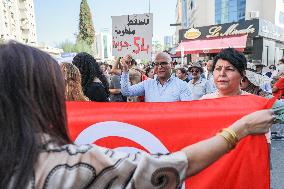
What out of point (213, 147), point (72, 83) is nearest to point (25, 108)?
point (213, 147)

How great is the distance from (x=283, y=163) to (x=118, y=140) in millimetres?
4163

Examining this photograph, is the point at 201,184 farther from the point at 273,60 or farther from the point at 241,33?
the point at 273,60

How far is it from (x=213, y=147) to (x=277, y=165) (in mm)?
4604

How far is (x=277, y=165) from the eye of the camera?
17.4ft

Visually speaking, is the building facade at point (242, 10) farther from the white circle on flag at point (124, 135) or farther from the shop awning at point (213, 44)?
the white circle on flag at point (124, 135)

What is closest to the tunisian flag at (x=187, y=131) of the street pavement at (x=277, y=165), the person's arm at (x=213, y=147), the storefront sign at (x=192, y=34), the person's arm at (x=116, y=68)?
the person's arm at (x=213, y=147)

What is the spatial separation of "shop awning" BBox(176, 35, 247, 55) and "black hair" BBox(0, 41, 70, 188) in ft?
71.9

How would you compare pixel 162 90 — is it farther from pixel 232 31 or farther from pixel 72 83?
pixel 232 31

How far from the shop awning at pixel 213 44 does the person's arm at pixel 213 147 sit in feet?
70.2

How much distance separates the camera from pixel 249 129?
140 cm

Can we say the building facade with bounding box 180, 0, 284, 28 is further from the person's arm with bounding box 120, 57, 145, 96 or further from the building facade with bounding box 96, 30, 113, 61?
the building facade with bounding box 96, 30, 113, 61

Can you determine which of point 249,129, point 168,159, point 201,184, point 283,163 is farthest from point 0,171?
point 283,163

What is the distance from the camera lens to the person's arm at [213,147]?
118 cm

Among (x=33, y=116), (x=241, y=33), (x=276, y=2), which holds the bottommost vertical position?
(x=33, y=116)
